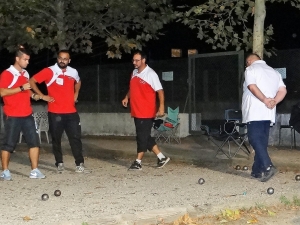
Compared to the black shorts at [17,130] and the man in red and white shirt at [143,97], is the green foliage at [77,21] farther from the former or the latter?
the black shorts at [17,130]

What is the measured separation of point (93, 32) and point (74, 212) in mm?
10244

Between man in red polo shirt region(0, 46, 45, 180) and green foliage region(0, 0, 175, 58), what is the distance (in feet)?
16.2

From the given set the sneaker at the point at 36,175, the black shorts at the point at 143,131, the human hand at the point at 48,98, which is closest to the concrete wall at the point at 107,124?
the black shorts at the point at 143,131

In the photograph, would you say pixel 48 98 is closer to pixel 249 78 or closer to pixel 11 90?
pixel 11 90

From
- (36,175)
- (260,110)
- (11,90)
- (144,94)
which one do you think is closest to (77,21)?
(144,94)

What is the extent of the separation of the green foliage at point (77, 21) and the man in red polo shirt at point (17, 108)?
494cm

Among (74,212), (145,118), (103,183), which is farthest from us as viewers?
(145,118)

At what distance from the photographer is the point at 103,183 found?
10.1m

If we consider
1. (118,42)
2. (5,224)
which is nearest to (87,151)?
(118,42)

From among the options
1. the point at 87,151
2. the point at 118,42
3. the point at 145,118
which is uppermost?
the point at 118,42

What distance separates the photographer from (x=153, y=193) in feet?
29.9

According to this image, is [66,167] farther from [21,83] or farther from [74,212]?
[74,212]

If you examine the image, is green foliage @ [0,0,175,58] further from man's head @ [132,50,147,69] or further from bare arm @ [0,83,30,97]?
bare arm @ [0,83,30,97]

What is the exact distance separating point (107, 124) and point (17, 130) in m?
9.83
